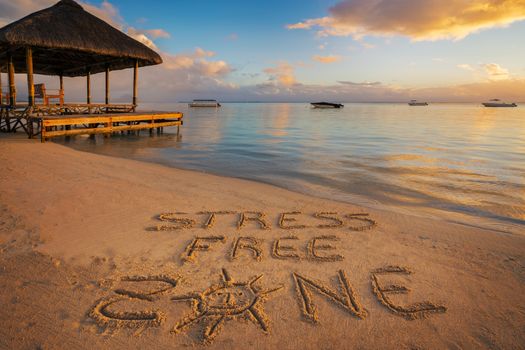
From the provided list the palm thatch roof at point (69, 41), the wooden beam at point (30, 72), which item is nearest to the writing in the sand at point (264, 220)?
the wooden beam at point (30, 72)

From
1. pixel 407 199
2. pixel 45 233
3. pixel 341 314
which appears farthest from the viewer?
pixel 407 199

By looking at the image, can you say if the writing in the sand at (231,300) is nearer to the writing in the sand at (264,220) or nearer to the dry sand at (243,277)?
the dry sand at (243,277)

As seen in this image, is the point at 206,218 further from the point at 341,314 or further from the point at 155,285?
the point at 341,314

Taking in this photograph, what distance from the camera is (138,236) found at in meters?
4.28

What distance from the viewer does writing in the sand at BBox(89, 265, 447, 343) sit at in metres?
2.66

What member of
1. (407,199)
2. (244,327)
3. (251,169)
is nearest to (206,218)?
(244,327)

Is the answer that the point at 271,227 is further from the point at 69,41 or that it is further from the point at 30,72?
the point at 69,41

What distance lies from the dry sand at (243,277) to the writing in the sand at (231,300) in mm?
14

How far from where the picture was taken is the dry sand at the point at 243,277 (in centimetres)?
257

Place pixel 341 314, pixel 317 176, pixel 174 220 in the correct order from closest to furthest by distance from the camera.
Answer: pixel 341 314
pixel 174 220
pixel 317 176

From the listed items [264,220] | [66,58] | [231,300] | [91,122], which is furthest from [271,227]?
[66,58]

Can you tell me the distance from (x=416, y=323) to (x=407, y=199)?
509 centimetres

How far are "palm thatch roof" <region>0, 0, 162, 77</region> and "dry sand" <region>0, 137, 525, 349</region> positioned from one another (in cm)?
1122

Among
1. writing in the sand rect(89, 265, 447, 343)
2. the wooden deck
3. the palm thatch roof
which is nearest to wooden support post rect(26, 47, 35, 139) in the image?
the palm thatch roof
